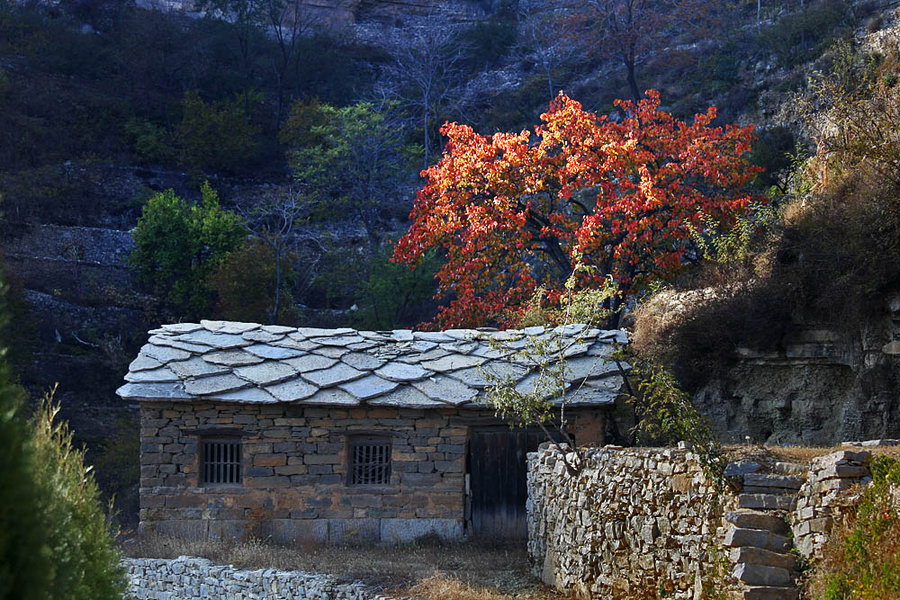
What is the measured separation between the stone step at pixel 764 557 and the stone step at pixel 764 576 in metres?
0.03

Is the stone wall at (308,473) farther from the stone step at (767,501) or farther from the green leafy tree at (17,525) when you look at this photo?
the green leafy tree at (17,525)

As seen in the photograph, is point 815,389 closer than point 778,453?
No

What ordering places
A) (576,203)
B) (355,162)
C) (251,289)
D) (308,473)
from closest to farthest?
1. (308,473)
2. (576,203)
3. (251,289)
4. (355,162)

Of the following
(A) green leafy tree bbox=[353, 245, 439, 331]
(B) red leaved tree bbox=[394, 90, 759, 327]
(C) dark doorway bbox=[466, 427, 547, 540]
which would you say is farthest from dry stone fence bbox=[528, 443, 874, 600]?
(A) green leafy tree bbox=[353, 245, 439, 331]

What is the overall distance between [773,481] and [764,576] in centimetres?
70

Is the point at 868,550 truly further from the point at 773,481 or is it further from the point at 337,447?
the point at 337,447

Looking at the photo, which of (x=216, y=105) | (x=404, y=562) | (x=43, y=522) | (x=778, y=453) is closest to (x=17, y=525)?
(x=43, y=522)

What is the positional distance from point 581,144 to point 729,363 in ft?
17.3

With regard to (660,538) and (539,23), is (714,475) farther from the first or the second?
(539,23)

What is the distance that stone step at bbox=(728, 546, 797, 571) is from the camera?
5.91 metres

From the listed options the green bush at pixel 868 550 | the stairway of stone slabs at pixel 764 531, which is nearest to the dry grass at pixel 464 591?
the stairway of stone slabs at pixel 764 531

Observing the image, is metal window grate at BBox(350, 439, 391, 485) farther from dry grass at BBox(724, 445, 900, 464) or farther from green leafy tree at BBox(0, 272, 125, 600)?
dry grass at BBox(724, 445, 900, 464)

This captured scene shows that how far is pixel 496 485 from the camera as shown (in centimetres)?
1262

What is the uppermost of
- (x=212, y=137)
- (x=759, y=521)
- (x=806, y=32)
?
(x=806, y=32)
